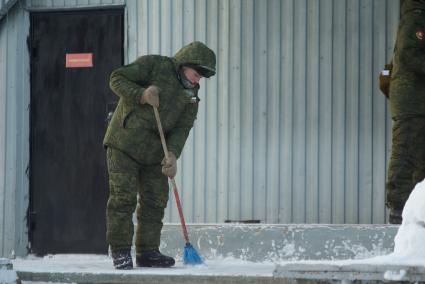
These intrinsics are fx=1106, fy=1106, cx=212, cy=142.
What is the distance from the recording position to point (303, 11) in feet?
33.9

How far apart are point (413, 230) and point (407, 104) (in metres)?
4.05

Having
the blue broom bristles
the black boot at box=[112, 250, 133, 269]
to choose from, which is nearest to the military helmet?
the blue broom bristles

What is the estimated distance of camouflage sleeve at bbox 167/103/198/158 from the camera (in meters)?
8.60

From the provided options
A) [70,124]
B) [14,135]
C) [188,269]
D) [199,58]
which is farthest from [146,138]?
[14,135]

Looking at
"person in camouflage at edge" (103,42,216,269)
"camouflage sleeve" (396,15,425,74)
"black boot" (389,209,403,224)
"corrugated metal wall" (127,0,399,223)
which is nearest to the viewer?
"person in camouflage at edge" (103,42,216,269)

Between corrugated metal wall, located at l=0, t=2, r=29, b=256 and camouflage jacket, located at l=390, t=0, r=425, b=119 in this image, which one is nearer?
camouflage jacket, located at l=390, t=0, r=425, b=119

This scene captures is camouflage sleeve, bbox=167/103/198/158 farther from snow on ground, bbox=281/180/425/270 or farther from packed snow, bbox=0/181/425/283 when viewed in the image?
snow on ground, bbox=281/180/425/270

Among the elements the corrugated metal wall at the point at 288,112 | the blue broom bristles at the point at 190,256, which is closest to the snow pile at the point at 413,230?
the blue broom bristles at the point at 190,256

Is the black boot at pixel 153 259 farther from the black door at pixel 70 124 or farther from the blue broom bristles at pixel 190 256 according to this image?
the black door at pixel 70 124

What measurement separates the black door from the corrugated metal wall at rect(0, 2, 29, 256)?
84mm

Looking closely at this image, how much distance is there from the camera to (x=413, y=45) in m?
9.01

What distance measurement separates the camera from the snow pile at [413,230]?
5.04 metres

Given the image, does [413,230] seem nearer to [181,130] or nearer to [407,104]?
[181,130]

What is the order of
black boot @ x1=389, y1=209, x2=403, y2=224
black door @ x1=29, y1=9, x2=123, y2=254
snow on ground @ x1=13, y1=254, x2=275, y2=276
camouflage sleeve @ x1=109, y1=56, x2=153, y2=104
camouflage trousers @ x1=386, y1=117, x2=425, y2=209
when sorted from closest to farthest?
snow on ground @ x1=13, y1=254, x2=275, y2=276 < camouflage sleeve @ x1=109, y1=56, x2=153, y2=104 < camouflage trousers @ x1=386, y1=117, x2=425, y2=209 < black boot @ x1=389, y1=209, x2=403, y2=224 < black door @ x1=29, y1=9, x2=123, y2=254
